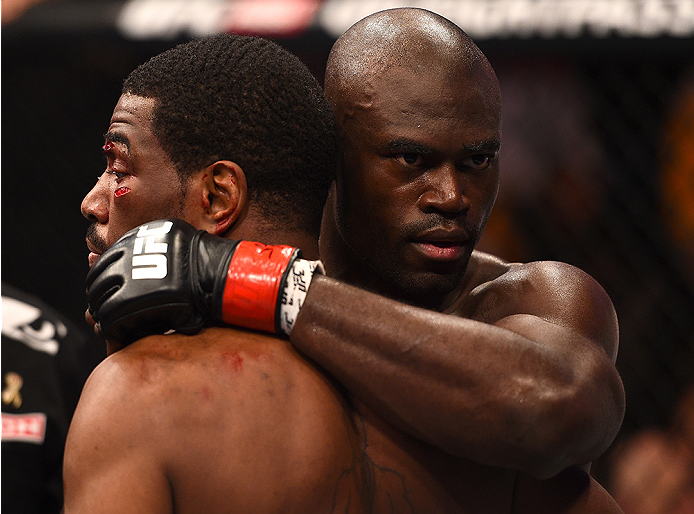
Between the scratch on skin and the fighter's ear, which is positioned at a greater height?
the fighter's ear

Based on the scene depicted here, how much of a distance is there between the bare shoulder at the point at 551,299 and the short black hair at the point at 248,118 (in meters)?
0.36

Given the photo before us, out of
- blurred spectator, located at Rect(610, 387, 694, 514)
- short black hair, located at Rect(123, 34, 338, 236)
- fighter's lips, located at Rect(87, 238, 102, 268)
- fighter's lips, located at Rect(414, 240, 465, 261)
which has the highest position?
short black hair, located at Rect(123, 34, 338, 236)

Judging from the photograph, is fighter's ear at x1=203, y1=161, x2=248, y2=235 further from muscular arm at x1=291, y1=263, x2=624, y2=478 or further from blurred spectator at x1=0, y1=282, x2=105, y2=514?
blurred spectator at x1=0, y1=282, x2=105, y2=514

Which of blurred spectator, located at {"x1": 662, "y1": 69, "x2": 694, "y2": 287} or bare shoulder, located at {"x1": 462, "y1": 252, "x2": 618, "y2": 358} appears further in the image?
blurred spectator, located at {"x1": 662, "y1": 69, "x2": 694, "y2": 287}

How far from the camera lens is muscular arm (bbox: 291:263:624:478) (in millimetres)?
980

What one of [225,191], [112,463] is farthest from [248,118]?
[112,463]

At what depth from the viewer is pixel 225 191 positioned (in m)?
1.08

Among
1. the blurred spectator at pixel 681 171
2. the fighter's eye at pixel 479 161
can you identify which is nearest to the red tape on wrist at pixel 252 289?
the fighter's eye at pixel 479 161

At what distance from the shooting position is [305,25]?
2.71 meters

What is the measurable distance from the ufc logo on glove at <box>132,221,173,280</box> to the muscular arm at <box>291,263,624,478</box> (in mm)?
177

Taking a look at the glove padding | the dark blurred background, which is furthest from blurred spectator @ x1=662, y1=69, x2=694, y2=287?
the glove padding

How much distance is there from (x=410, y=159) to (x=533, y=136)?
6.94ft

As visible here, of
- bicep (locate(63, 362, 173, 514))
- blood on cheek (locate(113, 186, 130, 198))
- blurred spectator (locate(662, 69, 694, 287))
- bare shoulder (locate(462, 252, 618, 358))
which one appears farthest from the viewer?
blurred spectator (locate(662, 69, 694, 287))

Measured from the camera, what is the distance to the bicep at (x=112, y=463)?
2.88 ft
